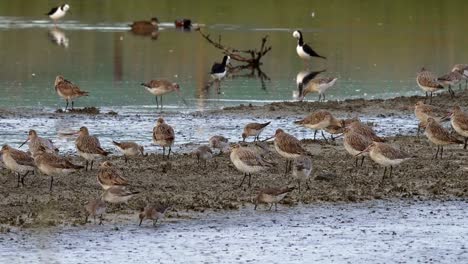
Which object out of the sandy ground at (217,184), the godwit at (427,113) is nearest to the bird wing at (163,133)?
the sandy ground at (217,184)

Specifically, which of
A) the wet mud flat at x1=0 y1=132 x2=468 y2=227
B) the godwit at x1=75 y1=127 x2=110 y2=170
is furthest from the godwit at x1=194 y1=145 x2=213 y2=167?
the godwit at x1=75 y1=127 x2=110 y2=170

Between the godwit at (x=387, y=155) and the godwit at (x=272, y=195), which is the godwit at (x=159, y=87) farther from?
the godwit at (x=272, y=195)

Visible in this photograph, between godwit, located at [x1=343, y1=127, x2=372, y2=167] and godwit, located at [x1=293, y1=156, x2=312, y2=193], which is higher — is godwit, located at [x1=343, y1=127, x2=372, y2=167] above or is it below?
above

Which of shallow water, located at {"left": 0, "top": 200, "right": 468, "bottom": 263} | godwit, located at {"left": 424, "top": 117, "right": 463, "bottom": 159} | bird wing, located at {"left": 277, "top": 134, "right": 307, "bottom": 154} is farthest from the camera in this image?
godwit, located at {"left": 424, "top": 117, "right": 463, "bottom": 159}

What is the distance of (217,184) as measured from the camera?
547 inches

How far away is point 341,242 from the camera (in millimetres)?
11227

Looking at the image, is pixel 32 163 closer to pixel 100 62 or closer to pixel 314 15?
pixel 100 62

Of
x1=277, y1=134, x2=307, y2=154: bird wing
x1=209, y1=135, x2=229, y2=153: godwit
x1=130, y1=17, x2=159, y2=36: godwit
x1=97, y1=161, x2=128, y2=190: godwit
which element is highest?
x1=130, y1=17, x2=159, y2=36: godwit

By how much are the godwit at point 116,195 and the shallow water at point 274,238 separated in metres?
0.41

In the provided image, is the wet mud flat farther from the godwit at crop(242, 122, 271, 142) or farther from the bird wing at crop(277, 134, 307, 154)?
the godwit at crop(242, 122, 271, 142)

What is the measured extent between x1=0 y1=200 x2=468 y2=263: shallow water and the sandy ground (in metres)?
0.42

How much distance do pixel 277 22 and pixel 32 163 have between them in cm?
3112

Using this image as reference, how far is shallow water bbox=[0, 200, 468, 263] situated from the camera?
10555mm

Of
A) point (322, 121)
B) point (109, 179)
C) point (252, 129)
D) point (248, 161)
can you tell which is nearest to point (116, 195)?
point (109, 179)
